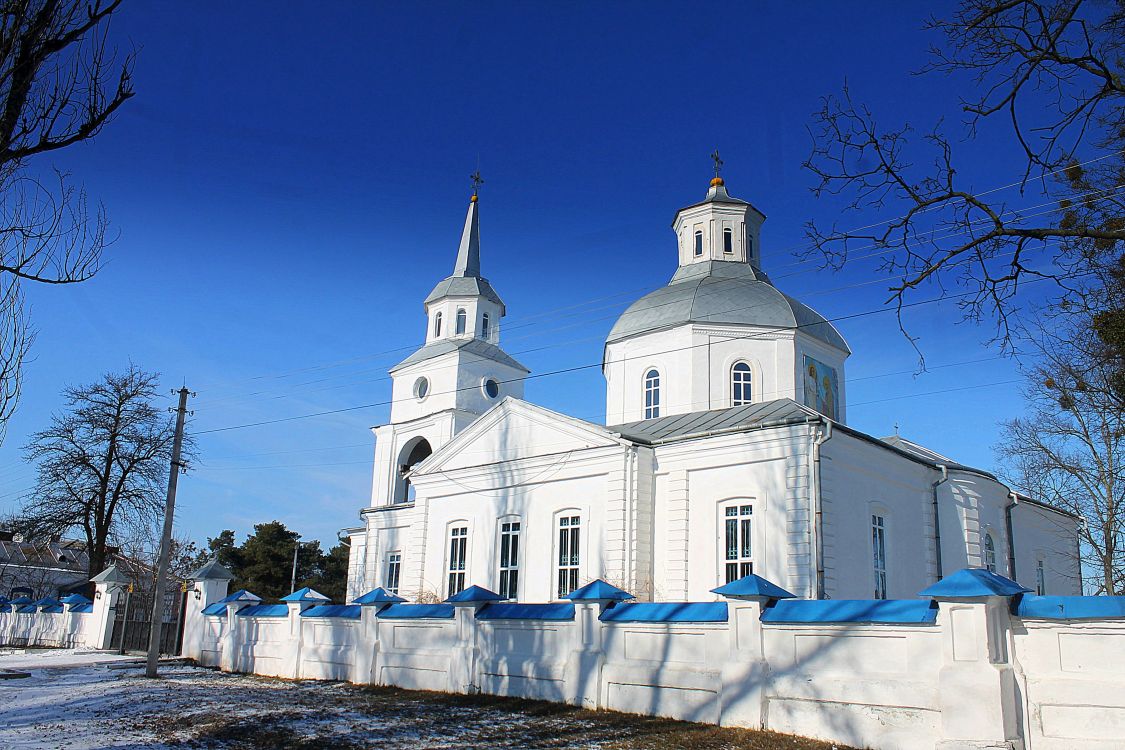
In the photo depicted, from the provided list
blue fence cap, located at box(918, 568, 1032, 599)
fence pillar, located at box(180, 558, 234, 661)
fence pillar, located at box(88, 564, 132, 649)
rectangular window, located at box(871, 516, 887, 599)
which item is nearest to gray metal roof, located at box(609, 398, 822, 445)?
rectangular window, located at box(871, 516, 887, 599)

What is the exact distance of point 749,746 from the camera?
32.7 ft

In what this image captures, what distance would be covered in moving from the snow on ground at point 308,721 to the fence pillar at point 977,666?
164 cm

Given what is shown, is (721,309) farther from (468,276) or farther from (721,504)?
(468,276)

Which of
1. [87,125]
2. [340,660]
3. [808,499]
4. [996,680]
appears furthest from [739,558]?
[87,125]

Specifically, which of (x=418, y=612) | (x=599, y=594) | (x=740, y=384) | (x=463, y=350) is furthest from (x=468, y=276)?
(x=599, y=594)

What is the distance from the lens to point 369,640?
1681 centimetres

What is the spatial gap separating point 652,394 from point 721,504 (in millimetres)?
6072

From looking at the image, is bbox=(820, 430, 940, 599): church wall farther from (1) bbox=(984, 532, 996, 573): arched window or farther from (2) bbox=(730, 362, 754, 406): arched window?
(2) bbox=(730, 362, 754, 406): arched window

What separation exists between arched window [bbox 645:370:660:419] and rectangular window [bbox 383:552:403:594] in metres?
10.9

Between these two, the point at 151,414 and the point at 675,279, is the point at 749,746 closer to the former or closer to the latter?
the point at 675,279

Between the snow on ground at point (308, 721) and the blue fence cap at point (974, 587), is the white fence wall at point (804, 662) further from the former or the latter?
the snow on ground at point (308, 721)

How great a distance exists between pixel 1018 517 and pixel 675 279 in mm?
12541

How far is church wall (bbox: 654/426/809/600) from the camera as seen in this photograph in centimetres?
1781

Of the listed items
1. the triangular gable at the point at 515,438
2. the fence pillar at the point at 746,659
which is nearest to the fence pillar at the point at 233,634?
the triangular gable at the point at 515,438
